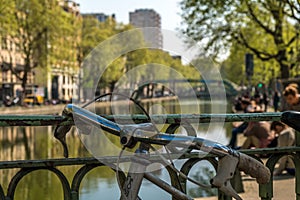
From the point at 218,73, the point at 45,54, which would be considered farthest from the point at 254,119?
the point at 45,54

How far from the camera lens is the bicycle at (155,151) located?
2.17 m

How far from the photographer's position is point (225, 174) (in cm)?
213

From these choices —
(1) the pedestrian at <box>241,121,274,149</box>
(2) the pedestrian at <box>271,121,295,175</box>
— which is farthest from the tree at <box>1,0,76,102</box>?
(2) the pedestrian at <box>271,121,295,175</box>

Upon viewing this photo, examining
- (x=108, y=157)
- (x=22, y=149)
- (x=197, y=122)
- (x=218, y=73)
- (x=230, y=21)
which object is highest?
(x=230, y=21)

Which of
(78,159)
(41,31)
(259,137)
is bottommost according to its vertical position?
(259,137)

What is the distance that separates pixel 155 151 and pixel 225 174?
33 centimetres

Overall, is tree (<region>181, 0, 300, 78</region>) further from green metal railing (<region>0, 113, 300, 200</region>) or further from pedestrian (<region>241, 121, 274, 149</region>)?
green metal railing (<region>0, 113, 300, 200</region>)

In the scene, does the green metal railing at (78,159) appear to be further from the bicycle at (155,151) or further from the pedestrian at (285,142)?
the pedestrian at (285,142)

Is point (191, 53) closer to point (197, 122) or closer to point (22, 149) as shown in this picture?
point (197, 122)

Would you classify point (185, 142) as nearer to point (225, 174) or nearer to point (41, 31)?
point (225, 174)

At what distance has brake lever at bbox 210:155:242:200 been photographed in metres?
2.11

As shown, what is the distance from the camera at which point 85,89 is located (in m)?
2.58

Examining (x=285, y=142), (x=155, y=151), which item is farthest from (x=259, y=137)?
(x=155, y=151)

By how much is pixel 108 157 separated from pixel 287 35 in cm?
3310
